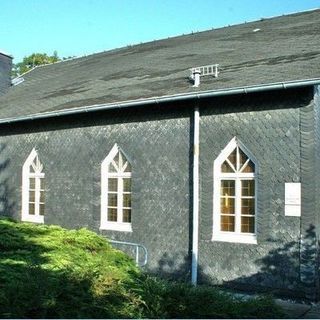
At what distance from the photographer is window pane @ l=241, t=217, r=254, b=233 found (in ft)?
34.7

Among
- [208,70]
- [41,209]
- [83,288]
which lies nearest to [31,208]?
[41,209]

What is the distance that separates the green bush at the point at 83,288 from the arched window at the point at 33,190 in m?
8.42

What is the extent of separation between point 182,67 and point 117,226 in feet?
16.8

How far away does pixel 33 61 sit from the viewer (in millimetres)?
51438

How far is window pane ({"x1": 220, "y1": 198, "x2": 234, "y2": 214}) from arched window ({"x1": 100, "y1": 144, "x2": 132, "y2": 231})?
2900 mm

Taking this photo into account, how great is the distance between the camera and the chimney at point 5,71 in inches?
926

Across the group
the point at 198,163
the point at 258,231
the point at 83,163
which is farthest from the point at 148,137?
the point at 258,231

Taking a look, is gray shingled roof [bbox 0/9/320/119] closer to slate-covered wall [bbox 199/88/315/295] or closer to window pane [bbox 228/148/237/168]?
slate-covered wall [bbox 199/88/315/295]

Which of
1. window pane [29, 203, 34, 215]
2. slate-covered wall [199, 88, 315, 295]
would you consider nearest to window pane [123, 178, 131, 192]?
slate-covered wall [199, 88, 315, 295]

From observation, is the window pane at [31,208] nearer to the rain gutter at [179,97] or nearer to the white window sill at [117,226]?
the rain gutter at [179,97]

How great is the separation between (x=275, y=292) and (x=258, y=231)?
1302mm

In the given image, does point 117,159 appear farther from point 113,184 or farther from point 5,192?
point 5,192

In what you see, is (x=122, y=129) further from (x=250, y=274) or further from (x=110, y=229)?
(x=250, y=274)

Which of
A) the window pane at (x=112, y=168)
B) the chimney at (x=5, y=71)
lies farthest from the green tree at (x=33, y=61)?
the window pane at (x=112, y=168)
